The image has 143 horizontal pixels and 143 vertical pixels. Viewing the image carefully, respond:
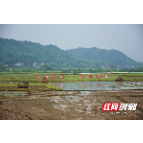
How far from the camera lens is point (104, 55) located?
24.0ft

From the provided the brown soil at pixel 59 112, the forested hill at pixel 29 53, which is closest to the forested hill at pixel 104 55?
the forested hill at pixel 29 53

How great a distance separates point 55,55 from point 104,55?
231 centimetres

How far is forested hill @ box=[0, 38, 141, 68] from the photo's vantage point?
7.09 metres

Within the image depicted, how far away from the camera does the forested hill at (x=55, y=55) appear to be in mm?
7090
